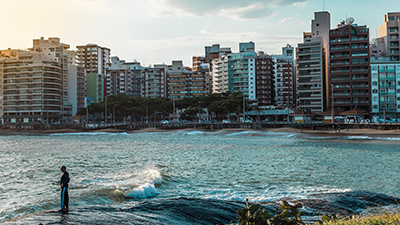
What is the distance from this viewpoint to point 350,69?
116812 millimetres

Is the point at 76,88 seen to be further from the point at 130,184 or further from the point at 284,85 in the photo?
the point at 130,184

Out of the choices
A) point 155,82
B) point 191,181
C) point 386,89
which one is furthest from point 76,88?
point 191,181

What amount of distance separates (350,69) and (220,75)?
77739mm

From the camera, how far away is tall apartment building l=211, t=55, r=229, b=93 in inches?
7008

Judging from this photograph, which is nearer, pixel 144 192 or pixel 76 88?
pixel 144 192

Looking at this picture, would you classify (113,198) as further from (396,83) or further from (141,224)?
(396,83)

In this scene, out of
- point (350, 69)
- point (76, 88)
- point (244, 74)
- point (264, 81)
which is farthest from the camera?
point (264, 81)

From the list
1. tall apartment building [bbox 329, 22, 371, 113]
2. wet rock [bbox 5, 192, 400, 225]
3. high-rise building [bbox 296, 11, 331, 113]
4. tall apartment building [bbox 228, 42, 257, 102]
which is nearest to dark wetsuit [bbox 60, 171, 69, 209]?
wet rock [bbox 5, 192, 400, 225]

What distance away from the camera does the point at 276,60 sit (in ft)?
633

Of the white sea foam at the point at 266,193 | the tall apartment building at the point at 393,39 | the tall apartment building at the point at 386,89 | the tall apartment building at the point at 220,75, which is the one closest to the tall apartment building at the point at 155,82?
the tall apartment building at the point at 220,75

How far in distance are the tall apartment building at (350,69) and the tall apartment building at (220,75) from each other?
Answer: 67091 millimetres

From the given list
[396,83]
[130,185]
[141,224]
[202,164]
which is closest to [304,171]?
[202,164]

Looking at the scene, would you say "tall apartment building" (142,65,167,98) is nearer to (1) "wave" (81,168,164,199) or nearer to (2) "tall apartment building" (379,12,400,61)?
(2) "tall apartment building" (379,12,400,61)

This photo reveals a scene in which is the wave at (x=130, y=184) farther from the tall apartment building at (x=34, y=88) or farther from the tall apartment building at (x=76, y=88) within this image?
the tall apartment building at (x=76, y=88)
